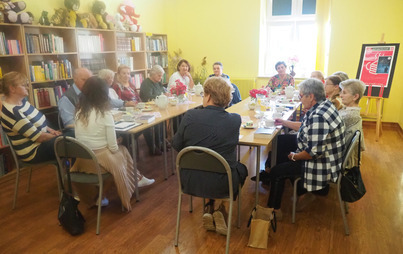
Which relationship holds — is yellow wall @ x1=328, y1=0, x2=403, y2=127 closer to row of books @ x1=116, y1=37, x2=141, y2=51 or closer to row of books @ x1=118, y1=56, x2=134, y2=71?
row of books @ x1=116, y1=37, x2=141, y2=51

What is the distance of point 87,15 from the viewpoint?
185 inches

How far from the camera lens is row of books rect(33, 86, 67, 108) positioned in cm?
405

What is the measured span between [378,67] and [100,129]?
4.61m

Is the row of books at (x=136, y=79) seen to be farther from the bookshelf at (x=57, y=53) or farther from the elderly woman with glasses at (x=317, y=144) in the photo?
the elderly woman with glasses at (x=317, y=144)

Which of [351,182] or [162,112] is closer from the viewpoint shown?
[351,182]

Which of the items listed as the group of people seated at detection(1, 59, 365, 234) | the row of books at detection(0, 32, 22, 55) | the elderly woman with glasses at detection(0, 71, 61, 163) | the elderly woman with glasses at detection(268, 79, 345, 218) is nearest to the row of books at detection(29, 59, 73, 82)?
the row of books at detection(0, 32, 22, 55)

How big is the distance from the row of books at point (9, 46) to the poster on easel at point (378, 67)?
5.08 meters

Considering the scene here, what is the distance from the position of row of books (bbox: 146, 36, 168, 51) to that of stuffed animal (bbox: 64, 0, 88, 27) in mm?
1795

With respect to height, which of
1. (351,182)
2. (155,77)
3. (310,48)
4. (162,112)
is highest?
(310,48)

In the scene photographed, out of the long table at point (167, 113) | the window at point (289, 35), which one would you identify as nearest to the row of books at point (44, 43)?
the long table at point (167, 113)

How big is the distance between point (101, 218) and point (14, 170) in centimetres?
170

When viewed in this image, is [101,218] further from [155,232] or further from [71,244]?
[155,232]

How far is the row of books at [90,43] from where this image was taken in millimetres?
4586

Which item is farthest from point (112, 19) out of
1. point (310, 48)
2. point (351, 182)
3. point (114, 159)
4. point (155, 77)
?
point (351, 182)
